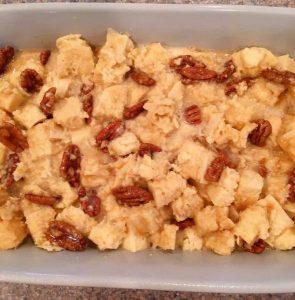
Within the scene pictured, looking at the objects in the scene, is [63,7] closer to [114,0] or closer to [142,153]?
[114,0]

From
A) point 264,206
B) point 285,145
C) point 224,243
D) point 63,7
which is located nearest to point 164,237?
point 224,243

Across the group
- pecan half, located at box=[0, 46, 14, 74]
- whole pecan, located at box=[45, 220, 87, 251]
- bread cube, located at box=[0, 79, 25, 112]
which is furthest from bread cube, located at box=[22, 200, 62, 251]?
pecan half, located at box=[0, 46, 14, 74]

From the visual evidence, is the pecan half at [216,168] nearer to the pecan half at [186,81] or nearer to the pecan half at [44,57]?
the pecan half at [186,81]

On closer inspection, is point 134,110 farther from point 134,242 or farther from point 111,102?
point 134,242

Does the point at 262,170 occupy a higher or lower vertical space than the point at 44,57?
lower

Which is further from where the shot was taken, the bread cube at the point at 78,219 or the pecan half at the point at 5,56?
the pecan half at the point at 5,56

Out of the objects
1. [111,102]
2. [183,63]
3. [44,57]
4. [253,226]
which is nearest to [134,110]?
[111,102]

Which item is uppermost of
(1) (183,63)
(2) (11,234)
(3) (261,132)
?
(1) (183,63)

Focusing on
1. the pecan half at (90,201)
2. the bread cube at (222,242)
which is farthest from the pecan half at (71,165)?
the bread cube at (222,242)
